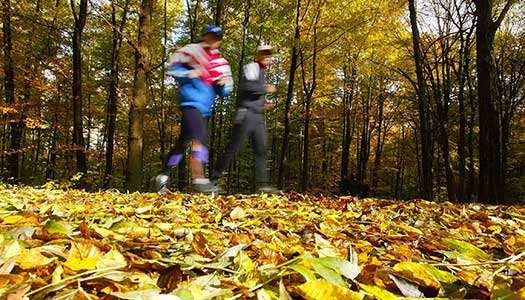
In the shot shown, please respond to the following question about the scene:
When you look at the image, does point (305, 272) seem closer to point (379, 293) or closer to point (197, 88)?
point (379, 293)

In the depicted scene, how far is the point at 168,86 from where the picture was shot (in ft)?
89.8

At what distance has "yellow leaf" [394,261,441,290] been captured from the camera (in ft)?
2.36

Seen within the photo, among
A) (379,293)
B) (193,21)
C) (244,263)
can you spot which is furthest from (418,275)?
(193,21)

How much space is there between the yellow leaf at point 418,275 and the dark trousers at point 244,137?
350cm

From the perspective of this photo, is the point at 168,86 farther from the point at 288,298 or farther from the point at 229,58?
the point at 288,298

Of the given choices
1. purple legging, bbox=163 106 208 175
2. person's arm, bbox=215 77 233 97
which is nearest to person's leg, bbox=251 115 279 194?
person's arm, bbox=215 77 233 97

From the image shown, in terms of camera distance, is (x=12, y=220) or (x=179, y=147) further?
(x=179, y=147)

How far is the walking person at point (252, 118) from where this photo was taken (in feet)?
14.0

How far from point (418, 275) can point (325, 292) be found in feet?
0.84

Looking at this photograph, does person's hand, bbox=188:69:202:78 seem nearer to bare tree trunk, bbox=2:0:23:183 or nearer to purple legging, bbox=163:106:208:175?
purple legging, bbox=163:106:208:175

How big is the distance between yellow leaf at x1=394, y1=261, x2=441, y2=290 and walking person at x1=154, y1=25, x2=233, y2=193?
3.43m

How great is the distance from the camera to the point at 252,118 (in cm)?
436

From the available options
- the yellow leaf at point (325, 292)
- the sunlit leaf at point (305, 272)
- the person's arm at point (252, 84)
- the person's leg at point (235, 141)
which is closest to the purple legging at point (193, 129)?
the person's leg at point (235, 141)

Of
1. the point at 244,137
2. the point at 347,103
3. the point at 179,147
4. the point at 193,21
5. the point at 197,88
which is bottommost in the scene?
the point at 179,147
